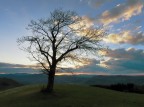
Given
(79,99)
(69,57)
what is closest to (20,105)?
(79,99)

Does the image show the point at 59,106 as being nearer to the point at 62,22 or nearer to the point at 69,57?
the point at 69,57

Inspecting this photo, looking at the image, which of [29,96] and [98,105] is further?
Answer: [29,96]

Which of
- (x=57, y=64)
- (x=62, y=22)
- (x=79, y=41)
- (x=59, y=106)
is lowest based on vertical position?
(x=59, y=106)

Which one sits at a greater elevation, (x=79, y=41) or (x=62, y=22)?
(x=62, y=22)

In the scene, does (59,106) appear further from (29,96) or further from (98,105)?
(29,96)

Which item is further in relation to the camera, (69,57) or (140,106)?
(69,57)

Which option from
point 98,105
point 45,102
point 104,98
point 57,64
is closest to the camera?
point 98,105

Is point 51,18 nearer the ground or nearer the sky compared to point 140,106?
nearer the sky

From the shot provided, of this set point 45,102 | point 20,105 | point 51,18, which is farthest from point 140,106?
point 51,18

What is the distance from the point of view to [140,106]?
176ft

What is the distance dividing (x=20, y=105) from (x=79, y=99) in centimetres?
1166

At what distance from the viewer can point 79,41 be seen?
66438 millimetres

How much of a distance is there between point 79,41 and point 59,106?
18.8m

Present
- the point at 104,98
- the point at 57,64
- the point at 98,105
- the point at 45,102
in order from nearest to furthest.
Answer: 1. the point at 98,105
2. the point at 45,102
3. the point at 104,98
4. the point at 57,64
